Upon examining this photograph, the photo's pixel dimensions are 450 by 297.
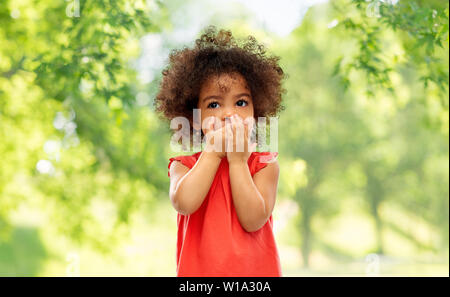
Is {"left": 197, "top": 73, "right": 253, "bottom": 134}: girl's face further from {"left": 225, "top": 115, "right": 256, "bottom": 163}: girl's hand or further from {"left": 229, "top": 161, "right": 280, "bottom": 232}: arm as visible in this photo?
{"left": 229, "top": 161, "right": 280, "bottom": 232}: arm

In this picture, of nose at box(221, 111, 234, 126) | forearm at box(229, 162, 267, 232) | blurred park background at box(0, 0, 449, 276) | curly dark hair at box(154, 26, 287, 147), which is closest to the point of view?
forearm at box(229, 162, 267, 232)

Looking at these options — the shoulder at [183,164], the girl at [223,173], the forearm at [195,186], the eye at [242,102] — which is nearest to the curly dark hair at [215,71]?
the girl at [223,173]

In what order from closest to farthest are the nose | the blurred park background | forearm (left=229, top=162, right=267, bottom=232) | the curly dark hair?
forearm (left=229, top=162, right=267, bottom=232)
the nose
the curly dark hair
the blurred park background

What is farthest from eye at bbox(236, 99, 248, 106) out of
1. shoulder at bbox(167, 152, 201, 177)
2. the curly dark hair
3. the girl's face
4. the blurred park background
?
the blurred park background

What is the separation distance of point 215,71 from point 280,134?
1009 centimetres

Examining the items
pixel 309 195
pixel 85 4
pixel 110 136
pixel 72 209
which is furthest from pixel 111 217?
pixel 309 195

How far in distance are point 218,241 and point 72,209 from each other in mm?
5312

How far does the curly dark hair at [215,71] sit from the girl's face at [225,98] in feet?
0.13

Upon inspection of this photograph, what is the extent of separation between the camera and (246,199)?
1.36m

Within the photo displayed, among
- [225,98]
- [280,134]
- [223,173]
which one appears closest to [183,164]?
[223,173]

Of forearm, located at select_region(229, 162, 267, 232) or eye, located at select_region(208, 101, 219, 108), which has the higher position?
eye, located at select_region(208, 101, 219, 108)

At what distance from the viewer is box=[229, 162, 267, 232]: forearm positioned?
1357 mm

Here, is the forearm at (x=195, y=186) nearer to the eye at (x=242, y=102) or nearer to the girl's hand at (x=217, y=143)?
the girl's hand at (x=217, y=143)

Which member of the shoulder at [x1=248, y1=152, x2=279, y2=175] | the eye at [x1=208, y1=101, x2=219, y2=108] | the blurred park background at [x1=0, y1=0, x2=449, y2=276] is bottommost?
the shoulder at [x1=248, y1=152, x2=279, y2=175]
